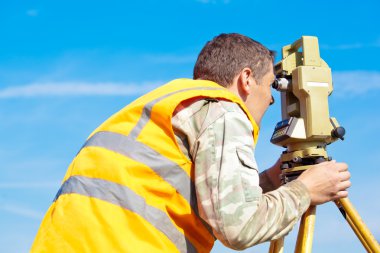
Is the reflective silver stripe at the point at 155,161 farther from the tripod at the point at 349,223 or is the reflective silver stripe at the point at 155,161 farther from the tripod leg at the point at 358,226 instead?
the tripod leg at the point at 358,226

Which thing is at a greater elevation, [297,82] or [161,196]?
[297,82]

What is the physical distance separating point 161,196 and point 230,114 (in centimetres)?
51

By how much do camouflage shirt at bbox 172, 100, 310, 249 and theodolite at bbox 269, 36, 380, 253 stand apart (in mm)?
1015

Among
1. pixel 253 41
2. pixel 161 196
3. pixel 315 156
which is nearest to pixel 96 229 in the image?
pixel 161 196

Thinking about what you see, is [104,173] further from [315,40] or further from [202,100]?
[315,40]

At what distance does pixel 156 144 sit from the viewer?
8.13ft

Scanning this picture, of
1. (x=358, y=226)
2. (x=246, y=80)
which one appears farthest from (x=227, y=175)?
(x=358, y=226)

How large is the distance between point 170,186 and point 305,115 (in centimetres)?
153

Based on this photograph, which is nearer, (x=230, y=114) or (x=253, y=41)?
(x=230, y=114)

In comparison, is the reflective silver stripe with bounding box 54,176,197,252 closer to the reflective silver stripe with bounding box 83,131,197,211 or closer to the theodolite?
the reflective silver stripe with bounding box 83,131,197,211

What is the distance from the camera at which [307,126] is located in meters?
3.60

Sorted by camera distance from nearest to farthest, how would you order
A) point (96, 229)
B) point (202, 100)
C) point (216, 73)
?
point (96, 229) → point (202, 100) → point (216, 73)

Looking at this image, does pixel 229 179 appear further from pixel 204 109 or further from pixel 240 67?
pixel 240 67

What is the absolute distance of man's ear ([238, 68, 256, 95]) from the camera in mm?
2902
